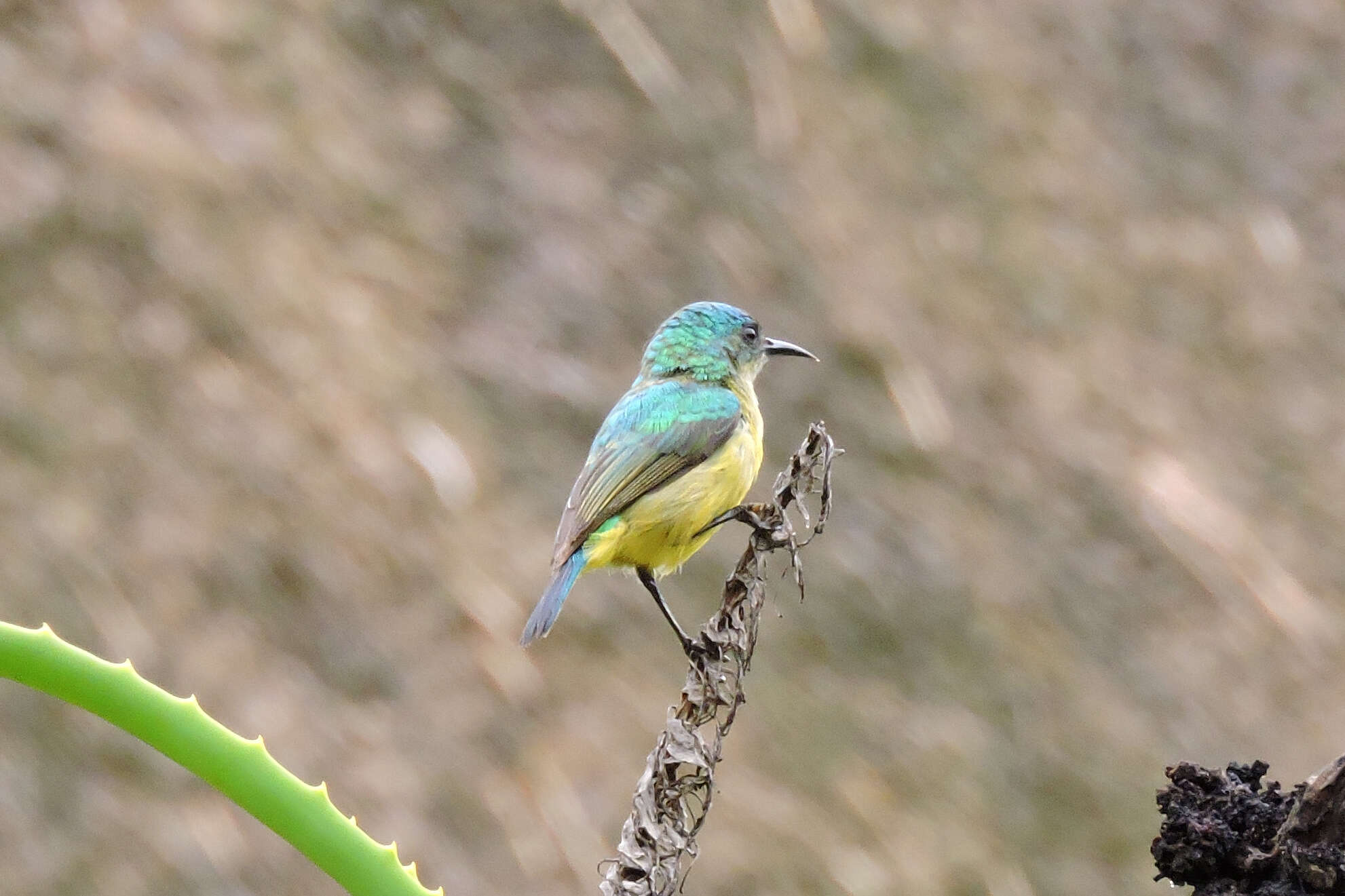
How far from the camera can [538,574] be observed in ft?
16.3

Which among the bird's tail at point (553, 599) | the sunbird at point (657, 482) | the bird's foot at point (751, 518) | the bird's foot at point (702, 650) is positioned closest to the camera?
the bird's foot at point (702, 650)

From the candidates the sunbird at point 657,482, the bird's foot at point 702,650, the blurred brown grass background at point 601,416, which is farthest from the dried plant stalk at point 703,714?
the blurred brown grass background at point 601,416

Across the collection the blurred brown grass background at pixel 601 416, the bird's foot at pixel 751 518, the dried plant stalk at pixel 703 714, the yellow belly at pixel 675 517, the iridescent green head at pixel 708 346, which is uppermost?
the blurred brown grass background at pixel 601 416

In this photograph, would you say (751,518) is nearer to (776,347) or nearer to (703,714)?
(703,714)

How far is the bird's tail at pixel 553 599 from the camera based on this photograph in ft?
8.07

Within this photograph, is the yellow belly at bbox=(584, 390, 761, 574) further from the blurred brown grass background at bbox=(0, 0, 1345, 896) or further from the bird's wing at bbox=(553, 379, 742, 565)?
the blurred brown grass background at bbox=(0, 0, 1345, 896)

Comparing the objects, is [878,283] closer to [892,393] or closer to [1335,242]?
[892,393]

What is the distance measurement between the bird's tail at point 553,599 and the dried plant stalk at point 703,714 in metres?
0.77

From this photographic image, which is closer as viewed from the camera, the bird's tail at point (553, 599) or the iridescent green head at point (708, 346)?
the bird's tail at point (553, 599)

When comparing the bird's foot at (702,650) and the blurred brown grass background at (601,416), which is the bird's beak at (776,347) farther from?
the bird's foot at (702,650)

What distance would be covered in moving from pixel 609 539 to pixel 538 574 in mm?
2209

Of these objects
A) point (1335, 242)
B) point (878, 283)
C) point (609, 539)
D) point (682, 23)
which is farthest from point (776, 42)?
point (609, 539)

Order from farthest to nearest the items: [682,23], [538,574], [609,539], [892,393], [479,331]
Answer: [682,23] → [892,393] → [479,331] → [538,574] → [609,539]

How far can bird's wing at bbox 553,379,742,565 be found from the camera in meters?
2.75
